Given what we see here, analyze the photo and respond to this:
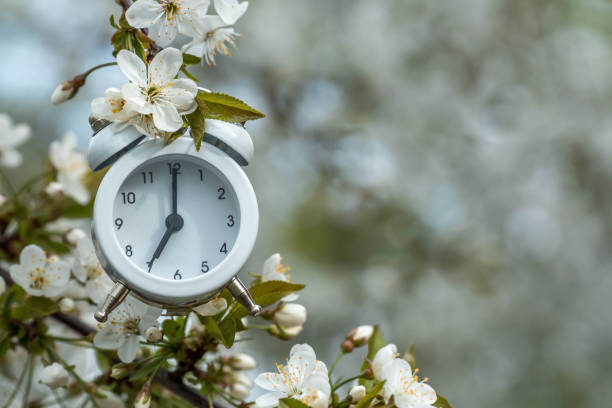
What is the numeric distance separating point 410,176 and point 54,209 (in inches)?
106

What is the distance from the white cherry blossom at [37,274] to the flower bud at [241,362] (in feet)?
Result: 0.86

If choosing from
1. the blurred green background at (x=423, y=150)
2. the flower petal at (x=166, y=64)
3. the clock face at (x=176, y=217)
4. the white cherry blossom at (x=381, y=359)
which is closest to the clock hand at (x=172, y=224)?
the clock face at (x=176, y=217)

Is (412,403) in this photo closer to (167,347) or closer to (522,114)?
(167,347)

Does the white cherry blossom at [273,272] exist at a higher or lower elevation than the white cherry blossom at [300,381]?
higher

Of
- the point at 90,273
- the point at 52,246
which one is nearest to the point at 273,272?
the point at 90,273

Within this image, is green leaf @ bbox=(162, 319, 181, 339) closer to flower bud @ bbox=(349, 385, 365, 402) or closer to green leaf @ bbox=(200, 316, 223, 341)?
green leaf @ bbox=(200, 316, 223, 341)

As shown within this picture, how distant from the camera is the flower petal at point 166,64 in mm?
745

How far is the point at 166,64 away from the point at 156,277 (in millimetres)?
244

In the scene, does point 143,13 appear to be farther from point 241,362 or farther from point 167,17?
point 241,362

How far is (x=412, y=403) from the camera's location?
2.49 feet

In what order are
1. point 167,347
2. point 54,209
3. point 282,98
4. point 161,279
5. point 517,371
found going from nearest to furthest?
1. point 161,279
2. point 167,347
3. point 54,209
4. point 282,98
5. point 517,371

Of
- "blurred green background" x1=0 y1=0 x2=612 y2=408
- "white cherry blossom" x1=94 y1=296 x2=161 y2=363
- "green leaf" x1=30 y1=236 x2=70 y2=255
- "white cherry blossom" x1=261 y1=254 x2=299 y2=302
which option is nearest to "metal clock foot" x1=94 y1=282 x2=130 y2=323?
"white cherry blossom" x1=94 y1=296 x2=161 y2=363

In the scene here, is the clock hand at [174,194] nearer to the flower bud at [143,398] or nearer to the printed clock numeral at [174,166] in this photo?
the printed clock numeral at [174,166]

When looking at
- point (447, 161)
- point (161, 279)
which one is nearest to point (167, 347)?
point (161, 279)
